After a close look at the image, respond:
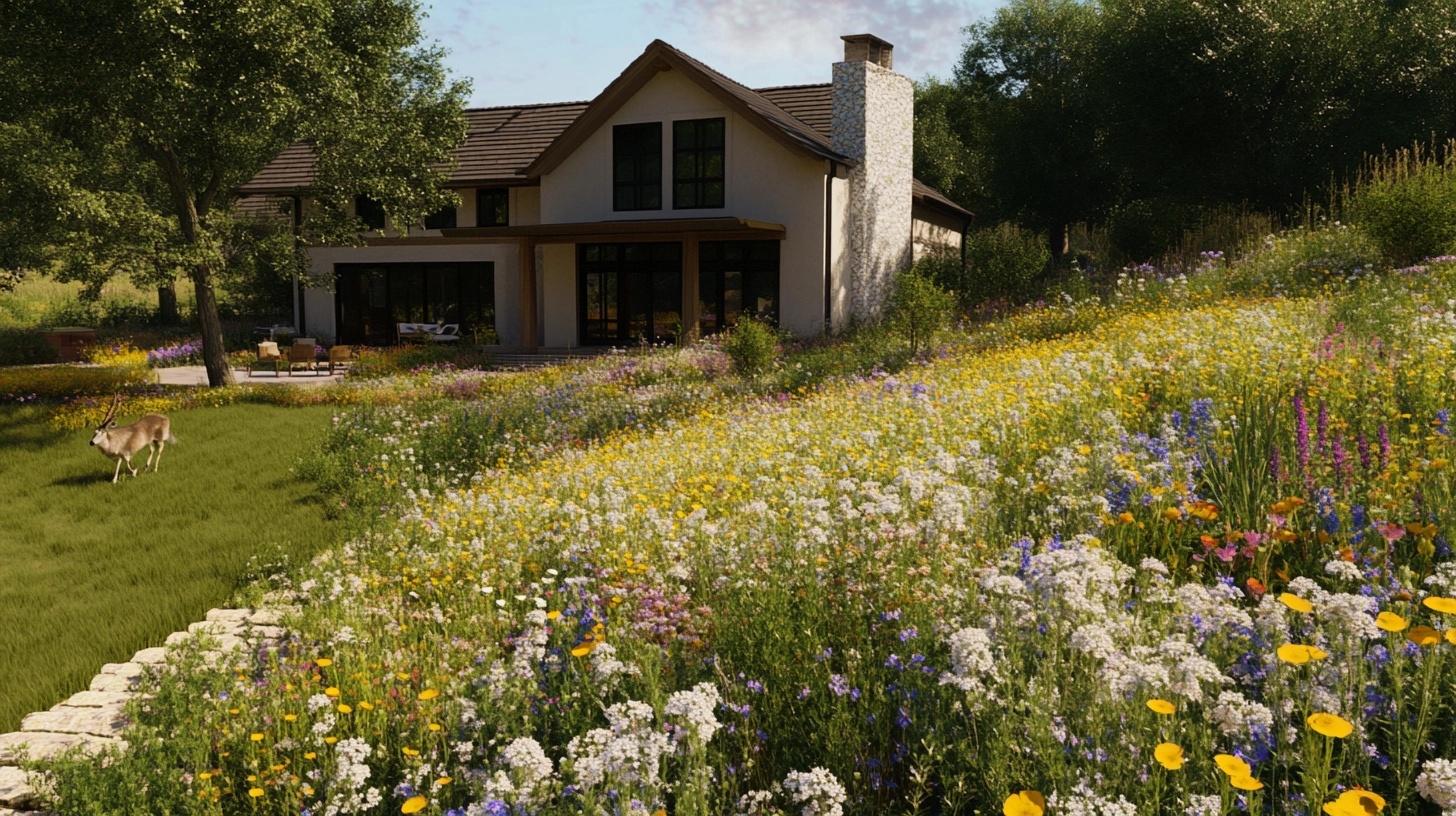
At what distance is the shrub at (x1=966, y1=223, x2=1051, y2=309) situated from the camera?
24453mm

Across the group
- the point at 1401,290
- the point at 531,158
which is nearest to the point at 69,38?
the point at 531,158

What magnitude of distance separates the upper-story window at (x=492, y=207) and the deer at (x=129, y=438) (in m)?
17.4

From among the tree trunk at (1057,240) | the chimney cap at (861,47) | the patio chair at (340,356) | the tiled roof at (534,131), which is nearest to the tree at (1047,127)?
the tree trunk at (1057,240)

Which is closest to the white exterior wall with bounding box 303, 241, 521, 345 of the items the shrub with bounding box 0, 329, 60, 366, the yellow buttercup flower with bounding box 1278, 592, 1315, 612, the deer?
the shrub with bounding box 0, 329, 60, 366

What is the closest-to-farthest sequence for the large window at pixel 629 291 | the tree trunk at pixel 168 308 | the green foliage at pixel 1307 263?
1. the green foliage at pixel 1307 263
2. the large window at pixel 629 291
3. the tree trunk at pixel 168 308

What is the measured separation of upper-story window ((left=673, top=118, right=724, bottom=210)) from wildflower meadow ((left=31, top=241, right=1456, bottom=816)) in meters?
18.0

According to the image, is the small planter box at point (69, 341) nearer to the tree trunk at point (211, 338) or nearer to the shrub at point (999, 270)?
the tree trunk at point (211, 338)

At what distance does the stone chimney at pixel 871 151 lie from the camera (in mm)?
25156

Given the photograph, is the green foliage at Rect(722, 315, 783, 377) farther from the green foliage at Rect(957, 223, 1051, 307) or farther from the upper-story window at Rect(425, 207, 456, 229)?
the upper-story window at Rect(425, 207, 456, 229)

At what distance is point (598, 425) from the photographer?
12828 millimetres

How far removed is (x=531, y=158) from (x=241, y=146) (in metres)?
9.84

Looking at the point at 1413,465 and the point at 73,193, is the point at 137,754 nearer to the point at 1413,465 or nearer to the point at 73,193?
the point at 1413,465

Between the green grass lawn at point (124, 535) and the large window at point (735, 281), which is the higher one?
the large window at point (735, 281)

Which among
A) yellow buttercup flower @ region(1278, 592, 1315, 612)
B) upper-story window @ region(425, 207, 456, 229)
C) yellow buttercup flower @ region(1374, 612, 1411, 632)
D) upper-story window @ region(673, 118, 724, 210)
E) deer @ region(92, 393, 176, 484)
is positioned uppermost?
upper-story window @ region(673, 118, 724, 210)
